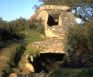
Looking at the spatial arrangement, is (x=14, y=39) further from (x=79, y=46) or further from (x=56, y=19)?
(x=56, y=19)

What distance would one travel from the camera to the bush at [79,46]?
17219 mm

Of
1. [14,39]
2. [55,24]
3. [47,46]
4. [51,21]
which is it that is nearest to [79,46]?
[47,46]

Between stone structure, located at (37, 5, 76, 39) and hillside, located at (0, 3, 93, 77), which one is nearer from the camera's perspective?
hillside, located at (0, 3, 93, 77)

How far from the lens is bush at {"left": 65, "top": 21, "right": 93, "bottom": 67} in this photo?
17219 mm

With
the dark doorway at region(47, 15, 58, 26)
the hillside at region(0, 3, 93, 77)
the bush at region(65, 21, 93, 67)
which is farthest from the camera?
the dark doorway at region(47, 15, 58, 26)

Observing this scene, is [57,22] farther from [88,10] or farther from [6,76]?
[88,10]

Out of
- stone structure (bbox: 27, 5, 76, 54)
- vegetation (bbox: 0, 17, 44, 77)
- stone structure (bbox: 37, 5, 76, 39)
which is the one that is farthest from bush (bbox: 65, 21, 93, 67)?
vegetation (bbox: 0, 17, 44, 77)

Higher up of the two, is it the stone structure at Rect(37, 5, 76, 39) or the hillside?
the stone structure at Rect(37, 5, 76, 39)

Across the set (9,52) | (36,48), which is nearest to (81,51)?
(36,48)

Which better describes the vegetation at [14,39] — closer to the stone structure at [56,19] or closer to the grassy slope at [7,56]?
the grassy slope at [7,56]

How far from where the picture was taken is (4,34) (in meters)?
18.4

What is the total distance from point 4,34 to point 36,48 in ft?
8.99

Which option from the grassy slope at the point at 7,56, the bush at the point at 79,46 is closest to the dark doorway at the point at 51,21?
the bush at the point at 79,46

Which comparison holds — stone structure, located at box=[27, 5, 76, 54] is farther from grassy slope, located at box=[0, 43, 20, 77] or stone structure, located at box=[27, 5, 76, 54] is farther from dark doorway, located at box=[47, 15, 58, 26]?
grassy slope, located at box=[0, 43, 20, 77]
